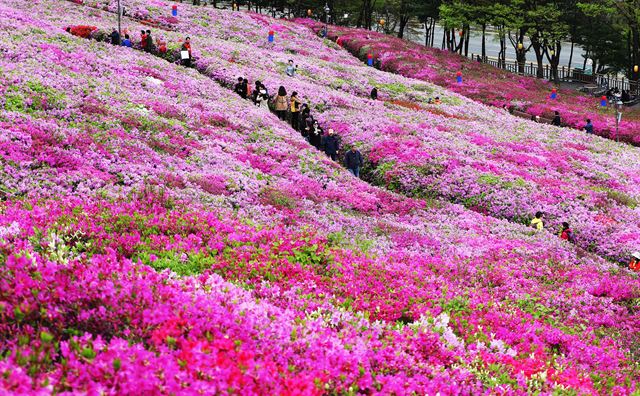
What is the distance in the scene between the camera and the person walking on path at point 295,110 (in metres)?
31.4

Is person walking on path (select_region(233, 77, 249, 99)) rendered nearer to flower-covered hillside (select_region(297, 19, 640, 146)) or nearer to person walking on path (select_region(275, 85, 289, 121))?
person walking on path (select_region(275, 85, 289, 121))

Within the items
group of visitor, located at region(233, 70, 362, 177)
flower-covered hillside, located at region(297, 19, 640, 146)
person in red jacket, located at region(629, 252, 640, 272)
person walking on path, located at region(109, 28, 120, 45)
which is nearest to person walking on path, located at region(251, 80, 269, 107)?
group of visitor, located at region(233, 70, 362, 177)

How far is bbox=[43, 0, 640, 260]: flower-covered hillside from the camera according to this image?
916 inches

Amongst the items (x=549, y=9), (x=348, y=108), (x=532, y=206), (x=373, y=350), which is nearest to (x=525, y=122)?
(x=348, y=108)

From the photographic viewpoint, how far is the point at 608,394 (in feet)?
30.9

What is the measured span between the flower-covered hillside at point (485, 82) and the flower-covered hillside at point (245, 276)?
32.3m

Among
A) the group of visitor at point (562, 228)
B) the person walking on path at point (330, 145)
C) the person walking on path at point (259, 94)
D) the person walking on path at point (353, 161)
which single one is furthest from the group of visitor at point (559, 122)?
the person walking on path at point (259, 94)

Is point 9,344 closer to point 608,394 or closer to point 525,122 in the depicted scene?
point 608,394

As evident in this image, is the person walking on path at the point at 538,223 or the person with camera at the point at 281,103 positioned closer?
the person walking on path at the point at 538,223

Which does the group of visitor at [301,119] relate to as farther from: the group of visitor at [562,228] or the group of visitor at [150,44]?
the group of visitor at [562,228]

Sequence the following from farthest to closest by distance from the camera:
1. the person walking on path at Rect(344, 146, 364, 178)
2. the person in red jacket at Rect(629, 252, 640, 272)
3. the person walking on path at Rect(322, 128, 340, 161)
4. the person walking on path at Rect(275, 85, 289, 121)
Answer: the person walking on path at Rect(275, 85, 289, 121) → the person walking on path at Rect(322, 128, 340, 161) → the person walking on path at Rect(344, 146, 364, 178) → the person in red jacket at Rect(629, 252, 640, 272)

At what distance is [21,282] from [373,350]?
5.12 m

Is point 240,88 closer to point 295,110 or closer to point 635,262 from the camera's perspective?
point 295,110

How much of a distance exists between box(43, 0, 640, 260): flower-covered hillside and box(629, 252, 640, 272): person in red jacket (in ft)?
4.40
